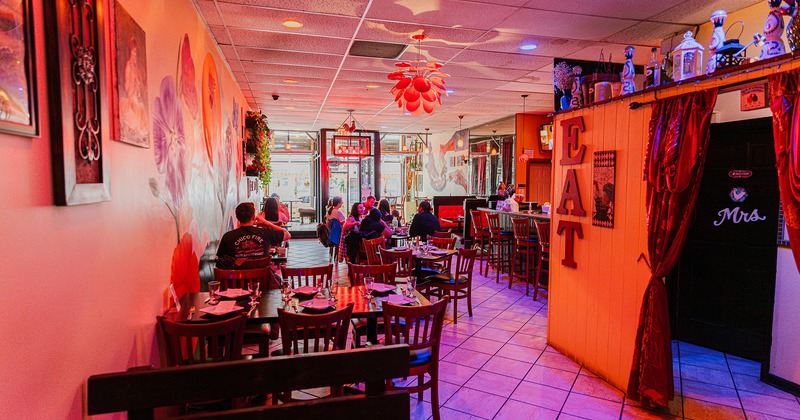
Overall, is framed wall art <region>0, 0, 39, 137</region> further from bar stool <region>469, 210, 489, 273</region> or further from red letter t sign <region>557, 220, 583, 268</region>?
bar stool <region>469, 210, 489, 273</region>

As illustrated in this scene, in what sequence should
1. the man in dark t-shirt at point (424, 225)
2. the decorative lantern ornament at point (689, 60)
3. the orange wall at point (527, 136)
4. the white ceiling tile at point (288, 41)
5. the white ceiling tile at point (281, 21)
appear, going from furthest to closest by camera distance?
the orange wall at point (527, 136) → the man in dark t-shirt at point (424, 225) → the white ceiling tile at point (288, 41) → the white ceiling tile at point (281, 21) → the decorative lantern ornament at point (689, 60)

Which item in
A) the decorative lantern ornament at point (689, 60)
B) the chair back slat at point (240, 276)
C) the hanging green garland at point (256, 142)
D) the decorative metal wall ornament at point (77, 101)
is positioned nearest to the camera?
the decorative metal wall ornament at point (77, 101)

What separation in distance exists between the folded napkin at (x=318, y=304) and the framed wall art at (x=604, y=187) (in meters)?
2.38

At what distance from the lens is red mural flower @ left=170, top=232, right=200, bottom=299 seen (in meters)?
3.18

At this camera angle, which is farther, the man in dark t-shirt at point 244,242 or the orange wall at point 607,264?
the man in dark t-shirt at point 244,242

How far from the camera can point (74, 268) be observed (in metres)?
1.65

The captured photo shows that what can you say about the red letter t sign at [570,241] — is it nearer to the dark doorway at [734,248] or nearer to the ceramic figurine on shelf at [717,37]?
the dark doorway at [734,248]

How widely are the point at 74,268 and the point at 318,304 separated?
165 cm

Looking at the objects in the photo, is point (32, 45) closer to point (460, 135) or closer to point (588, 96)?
point (588, 96)

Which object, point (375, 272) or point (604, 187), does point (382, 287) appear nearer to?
point (375, 272)

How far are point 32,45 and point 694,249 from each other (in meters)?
5.36

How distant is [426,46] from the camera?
5.03m

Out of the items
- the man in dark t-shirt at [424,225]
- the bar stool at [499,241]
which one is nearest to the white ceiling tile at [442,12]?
the man in dark t-shirt at [424,225]

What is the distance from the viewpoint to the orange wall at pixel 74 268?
4.29ft
